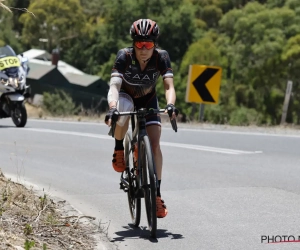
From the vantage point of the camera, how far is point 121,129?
793 centimetres

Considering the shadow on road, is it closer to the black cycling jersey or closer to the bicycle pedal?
the bicycle pedal

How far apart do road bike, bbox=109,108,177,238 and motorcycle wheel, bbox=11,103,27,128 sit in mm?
10552

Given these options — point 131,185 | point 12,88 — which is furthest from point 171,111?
point 12,88

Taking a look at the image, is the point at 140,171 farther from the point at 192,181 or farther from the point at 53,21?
the point at 53,21

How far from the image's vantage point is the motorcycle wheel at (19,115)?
1845 cm

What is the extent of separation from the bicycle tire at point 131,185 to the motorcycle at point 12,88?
10.6 metres

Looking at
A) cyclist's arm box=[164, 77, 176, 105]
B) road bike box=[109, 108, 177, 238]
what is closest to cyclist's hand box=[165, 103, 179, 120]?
road bike box=[109, 108, 177, 238]

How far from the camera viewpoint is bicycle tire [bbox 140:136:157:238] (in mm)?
7020

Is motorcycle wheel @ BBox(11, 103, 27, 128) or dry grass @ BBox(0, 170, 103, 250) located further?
motorcycle wheel @ BBox(11, 103, 27, 128)

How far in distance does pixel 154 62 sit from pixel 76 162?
548 cm

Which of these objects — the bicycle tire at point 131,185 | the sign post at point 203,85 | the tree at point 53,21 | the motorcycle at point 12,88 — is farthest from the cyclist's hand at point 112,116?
the tree at point 53,21

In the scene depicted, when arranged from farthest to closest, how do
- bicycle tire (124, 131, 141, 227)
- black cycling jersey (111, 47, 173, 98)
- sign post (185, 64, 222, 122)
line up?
sign post (185, 64, 222, 122) < bicycle tire (124, 131, 141, 227) < black cycling jersey (111, 47, 173, 98)

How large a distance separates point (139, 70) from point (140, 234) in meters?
1.46

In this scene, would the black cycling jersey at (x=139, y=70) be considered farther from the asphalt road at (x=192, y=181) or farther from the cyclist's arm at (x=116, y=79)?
the asphalt road at (x=192, y=181)
